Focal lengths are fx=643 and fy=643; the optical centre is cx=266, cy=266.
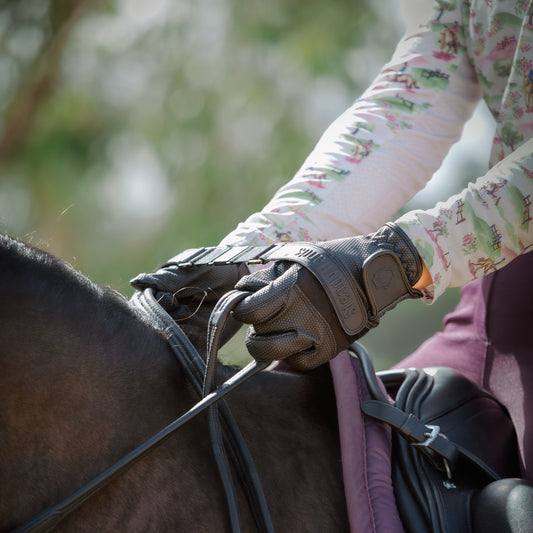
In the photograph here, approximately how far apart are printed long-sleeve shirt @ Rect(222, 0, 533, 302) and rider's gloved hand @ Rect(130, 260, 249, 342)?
15 centimetres

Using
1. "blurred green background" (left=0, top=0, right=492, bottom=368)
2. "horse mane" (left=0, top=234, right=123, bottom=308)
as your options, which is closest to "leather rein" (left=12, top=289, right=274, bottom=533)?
"horse mane" (left=0, top=234, right=123, bottom=308)

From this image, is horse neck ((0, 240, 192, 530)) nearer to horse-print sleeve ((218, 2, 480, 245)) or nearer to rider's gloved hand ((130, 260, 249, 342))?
rider's gloved hand ((130, 260, 249, 342))

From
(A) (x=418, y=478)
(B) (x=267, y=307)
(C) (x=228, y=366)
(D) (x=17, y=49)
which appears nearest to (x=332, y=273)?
(B) (x=267, y=307)

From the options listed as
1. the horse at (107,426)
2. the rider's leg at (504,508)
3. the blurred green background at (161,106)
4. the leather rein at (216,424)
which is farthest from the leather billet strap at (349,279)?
the blurred green background at (161,106)

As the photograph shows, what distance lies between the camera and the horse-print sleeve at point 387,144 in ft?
4.43

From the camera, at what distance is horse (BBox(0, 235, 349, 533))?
81 cm

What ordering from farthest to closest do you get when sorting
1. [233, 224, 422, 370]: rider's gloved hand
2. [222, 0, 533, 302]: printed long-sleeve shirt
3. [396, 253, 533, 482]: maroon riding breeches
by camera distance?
Answer: [396, 253, 533, 482]: maroon riding breeches → [222, 0, 533, 302]: printed long-sleeve shirt → [233, 224, 422, 370]: rider's gloved hand

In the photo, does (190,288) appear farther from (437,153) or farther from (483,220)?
(437,153)

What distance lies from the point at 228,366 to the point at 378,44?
221 inches

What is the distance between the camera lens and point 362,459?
1.01 m

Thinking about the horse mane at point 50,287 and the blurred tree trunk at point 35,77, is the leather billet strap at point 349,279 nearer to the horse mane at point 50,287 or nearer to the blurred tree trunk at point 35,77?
the horse mane at point 50,287

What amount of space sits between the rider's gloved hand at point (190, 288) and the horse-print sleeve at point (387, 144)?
0.66 ft

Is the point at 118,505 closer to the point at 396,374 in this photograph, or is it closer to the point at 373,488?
the point at 373,488

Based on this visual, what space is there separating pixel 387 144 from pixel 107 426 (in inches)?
35.4
